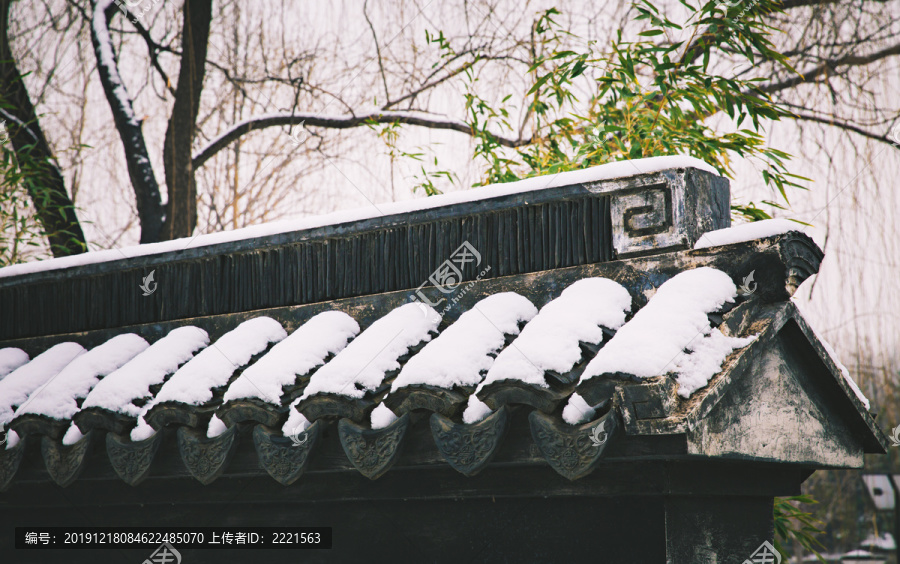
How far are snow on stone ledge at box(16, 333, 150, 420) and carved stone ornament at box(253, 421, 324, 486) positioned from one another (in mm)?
770

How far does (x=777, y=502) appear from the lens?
13.5ft

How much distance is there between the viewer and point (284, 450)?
215cm

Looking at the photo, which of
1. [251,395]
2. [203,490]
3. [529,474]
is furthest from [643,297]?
[203,490]

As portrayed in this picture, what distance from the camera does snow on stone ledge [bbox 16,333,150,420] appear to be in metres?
2.58

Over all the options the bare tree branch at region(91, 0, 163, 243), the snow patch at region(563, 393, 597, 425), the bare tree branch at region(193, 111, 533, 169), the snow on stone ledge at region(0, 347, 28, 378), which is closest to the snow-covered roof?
the snow patch at region(563, 393, 597, 425)

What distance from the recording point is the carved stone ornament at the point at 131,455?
236cm

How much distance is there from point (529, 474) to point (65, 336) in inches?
84.6

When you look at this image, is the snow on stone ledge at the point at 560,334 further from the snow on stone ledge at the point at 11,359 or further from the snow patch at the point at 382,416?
the snow on stone ledge at the point at 11,359

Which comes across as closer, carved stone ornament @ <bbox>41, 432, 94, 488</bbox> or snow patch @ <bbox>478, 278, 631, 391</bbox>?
snow patch @ <bbox>478, 278, 631, 391</bbox>

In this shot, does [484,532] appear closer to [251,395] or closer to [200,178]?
[251,395]

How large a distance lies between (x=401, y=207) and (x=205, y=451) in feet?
3.18

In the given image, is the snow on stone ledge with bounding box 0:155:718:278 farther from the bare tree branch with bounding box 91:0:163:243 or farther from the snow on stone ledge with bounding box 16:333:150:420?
the bare tree branch with bounding box 91:0:163:243

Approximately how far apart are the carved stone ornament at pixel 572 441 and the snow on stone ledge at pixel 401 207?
0.77 metres

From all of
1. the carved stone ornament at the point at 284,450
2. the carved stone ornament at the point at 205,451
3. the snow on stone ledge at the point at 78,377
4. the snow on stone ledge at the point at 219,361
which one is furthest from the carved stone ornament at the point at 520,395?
the snow on stone ledge at the point at 78,377
